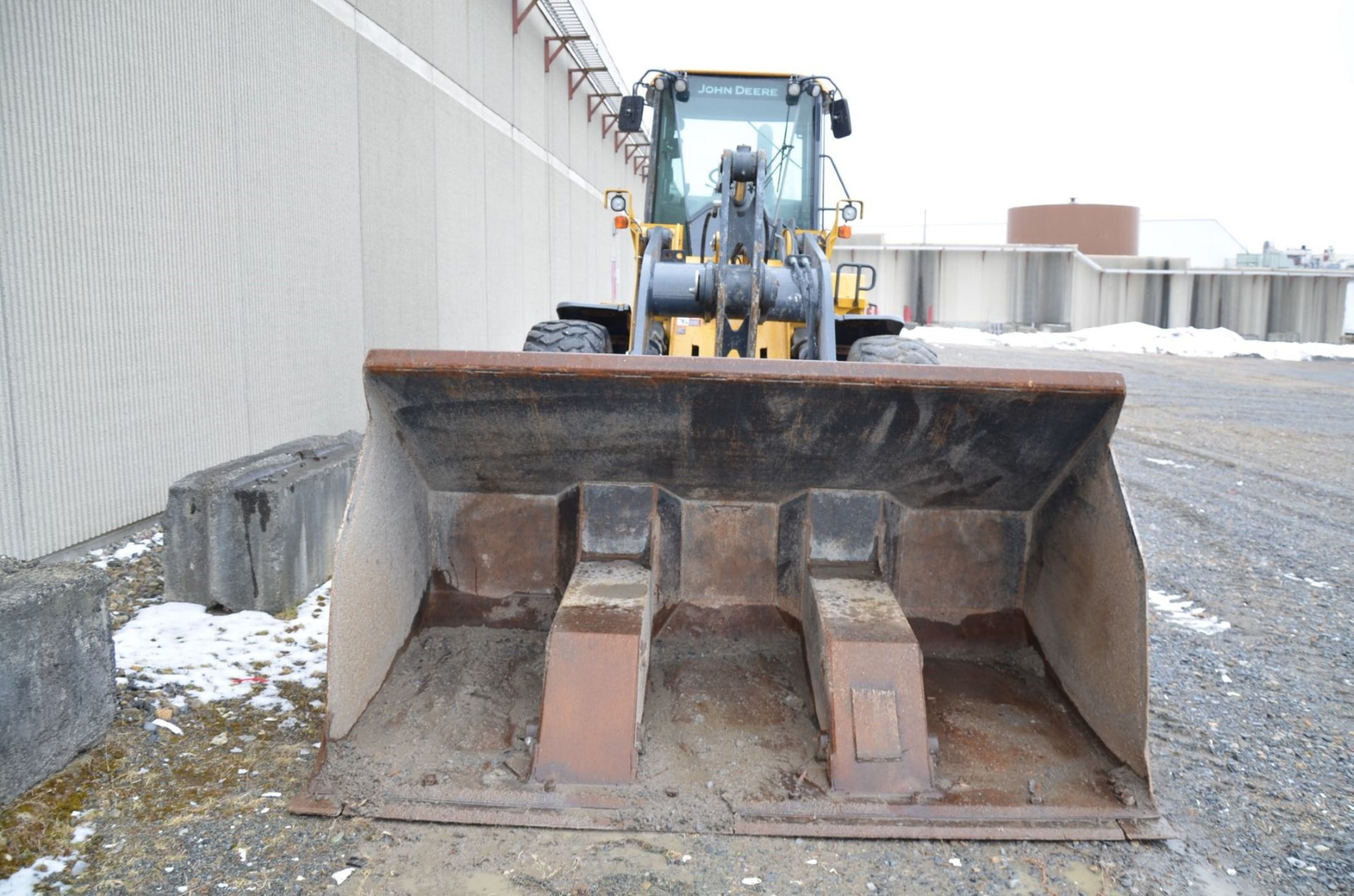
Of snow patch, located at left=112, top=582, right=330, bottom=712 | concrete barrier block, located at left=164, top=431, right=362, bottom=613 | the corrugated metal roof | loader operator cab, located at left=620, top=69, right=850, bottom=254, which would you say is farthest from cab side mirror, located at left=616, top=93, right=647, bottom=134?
the corrugated metal roof

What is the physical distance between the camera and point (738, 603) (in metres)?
3.76

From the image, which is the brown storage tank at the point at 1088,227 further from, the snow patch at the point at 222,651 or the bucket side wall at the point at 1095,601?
the snow patch at the point at 222,651

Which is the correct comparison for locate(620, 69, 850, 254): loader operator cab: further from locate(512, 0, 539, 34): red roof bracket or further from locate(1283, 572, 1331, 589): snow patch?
locate(512, 0, 539, 34): red roof bracket

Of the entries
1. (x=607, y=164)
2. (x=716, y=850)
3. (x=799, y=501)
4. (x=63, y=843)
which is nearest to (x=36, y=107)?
(x=63, y=843)

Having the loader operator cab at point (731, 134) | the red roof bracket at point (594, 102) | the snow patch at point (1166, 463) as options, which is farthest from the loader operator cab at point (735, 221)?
the red roof bracket at point (594, 102)

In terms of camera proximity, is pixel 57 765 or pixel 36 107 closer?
pixel 57 765

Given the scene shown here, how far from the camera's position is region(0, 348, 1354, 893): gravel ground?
2516 millimetres

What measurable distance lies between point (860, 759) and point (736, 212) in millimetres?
2868

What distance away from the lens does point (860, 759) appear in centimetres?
287

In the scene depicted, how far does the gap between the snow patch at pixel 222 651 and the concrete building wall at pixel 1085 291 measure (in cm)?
2616

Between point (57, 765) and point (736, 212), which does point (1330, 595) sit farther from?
point (57, 765)

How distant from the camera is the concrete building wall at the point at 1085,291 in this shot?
2902 centimetres

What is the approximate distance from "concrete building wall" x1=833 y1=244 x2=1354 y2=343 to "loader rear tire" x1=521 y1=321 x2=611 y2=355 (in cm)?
2432

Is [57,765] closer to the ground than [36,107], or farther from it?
closer to the ground
